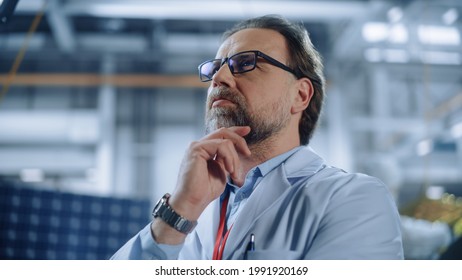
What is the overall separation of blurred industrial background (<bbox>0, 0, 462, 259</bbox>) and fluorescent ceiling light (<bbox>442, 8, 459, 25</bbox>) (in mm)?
16

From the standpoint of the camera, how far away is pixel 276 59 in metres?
1.19

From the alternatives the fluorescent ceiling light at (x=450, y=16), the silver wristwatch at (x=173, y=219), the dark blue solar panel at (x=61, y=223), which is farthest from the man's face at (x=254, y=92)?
the fluorescent ceiling light at (x=450, y=16)

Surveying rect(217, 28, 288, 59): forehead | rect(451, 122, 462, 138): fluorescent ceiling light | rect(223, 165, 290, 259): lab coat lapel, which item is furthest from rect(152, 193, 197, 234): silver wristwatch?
rect(451, 122, 462, 138): fluorescent ceiling light

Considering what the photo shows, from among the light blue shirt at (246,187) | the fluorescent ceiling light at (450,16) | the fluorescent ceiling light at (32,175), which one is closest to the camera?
the light blue shirt at (246,187)

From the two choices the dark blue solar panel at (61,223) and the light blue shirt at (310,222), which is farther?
the dark blue solar panel at (61,223)

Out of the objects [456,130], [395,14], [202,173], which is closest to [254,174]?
[202,173]

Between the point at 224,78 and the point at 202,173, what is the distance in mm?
302

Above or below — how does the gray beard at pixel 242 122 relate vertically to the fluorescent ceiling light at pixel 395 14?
below

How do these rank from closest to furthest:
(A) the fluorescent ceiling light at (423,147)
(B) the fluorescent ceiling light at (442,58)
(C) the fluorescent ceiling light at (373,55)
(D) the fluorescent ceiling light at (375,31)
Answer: (D) the fluorescent ceiling light at (375,31) → (B) the fluorescent ceiling light at (442,58) → (C) the fluorescent ceiling light at (373,55) → (A) the fluorescent ceiling light at (423,147)

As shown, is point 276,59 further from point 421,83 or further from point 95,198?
point 421,83

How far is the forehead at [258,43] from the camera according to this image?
1.18 metres

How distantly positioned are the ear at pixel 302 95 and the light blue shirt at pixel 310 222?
24cm

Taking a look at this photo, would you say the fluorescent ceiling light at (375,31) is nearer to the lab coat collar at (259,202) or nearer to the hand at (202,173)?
the lab coat collar at (259,202)

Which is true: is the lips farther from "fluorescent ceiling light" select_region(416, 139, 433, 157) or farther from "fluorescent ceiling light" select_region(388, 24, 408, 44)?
"fluorescent ceiling light" select_region(416, 139, 433, 157)
